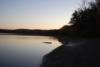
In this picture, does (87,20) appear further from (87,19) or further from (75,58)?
(75,58)

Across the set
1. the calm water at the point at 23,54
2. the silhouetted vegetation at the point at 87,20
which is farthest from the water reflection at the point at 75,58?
the silhouetted vegetation at the point at 87,20

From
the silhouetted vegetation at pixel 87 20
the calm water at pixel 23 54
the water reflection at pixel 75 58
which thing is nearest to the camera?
the water reflection at pixel 75 58

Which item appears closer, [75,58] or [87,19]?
[75,58]

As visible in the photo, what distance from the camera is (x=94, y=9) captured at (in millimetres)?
61500

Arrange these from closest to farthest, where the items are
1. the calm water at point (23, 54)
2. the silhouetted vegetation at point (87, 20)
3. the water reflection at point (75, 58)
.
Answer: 1. the water reflection at point (75, 58)
2. the calm water at point (23, 54)
3. the silhouetted vegetation at point (87, 20)

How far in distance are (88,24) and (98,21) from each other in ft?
20.2

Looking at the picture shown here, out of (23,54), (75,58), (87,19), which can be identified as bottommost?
(23,54)

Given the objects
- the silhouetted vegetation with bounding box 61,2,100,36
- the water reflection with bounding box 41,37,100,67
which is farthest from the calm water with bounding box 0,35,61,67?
the silhouetted vegetation with bounding box 61,2,100,36

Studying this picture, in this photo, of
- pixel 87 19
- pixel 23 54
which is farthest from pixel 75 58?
pixel 87 19

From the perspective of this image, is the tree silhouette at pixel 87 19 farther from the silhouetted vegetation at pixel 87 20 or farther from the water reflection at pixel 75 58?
the water reflection at pixel 75 58

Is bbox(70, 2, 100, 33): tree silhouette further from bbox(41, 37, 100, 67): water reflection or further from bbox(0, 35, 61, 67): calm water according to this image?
bbox(41, 37, 100, 67): water reflection

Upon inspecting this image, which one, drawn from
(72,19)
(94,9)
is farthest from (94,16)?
(72,19)

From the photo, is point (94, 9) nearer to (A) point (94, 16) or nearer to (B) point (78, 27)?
(A) point (94, 16)

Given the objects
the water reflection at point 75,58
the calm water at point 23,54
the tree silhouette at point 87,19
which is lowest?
the calm water at point 23,54
